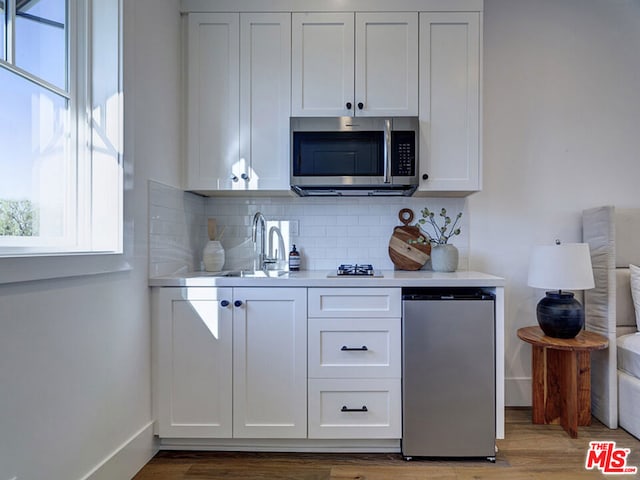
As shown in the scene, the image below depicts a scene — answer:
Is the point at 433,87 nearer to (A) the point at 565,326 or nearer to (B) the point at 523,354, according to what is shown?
(A) the point at 565,326

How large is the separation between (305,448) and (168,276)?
1.18 meters

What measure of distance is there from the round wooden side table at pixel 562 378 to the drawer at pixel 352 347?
90 cm

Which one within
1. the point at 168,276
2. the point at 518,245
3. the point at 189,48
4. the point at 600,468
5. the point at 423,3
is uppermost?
the point at 423,3

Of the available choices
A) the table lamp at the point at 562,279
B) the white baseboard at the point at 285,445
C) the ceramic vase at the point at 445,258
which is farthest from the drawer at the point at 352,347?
the table lamp at the point at 562,279

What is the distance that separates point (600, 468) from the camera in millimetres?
1881

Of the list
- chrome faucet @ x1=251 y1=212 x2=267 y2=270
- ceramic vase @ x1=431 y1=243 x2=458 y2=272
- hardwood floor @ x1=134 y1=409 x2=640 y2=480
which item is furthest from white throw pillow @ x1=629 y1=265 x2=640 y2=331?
chrome faucet @ x1=251 y1=212 x2=267 y2=270

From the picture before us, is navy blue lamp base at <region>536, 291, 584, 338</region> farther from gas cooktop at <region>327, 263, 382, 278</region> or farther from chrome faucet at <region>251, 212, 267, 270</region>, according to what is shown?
chrome faucet at <region>251, 212, 267, 270</region>

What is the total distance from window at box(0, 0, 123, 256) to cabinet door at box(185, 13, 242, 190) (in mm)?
614

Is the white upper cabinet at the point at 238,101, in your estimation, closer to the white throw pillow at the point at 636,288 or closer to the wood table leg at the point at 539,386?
the wood table leg at the point at 539,386

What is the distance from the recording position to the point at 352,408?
1.96m

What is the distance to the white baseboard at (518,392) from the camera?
2.61m

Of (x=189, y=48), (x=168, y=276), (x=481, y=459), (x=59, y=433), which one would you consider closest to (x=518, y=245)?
(x=481, y=459)

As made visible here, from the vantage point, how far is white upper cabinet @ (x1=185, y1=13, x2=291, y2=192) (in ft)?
7.47

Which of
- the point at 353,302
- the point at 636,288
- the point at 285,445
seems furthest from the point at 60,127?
the point at 636,288
